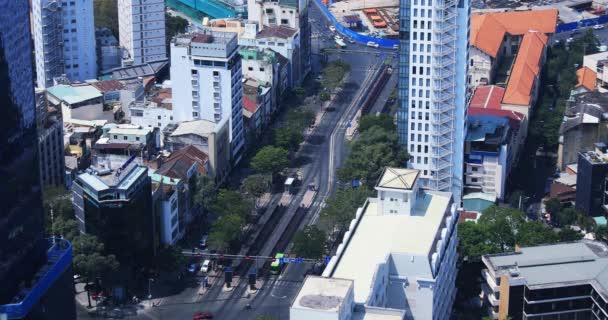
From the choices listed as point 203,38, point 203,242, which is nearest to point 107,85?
point 203,38

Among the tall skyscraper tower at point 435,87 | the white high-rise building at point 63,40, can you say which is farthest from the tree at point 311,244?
the white high-rise building at point 63,40

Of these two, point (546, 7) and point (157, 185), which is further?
point (546, 7)

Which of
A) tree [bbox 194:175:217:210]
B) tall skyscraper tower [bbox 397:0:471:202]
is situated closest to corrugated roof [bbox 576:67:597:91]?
tall skyscraper tower [bbox 397:0:471:202]

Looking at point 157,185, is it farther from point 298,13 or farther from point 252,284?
point 298,13

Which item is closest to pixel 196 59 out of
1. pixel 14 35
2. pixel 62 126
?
pixel 62 126

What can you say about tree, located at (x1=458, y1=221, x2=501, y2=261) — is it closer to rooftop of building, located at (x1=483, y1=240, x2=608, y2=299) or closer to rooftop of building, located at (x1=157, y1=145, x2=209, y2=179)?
rooftop of building, located at (x1=483, y1=240, x2=608, y2=299)

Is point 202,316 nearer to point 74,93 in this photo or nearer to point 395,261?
point 395,261
